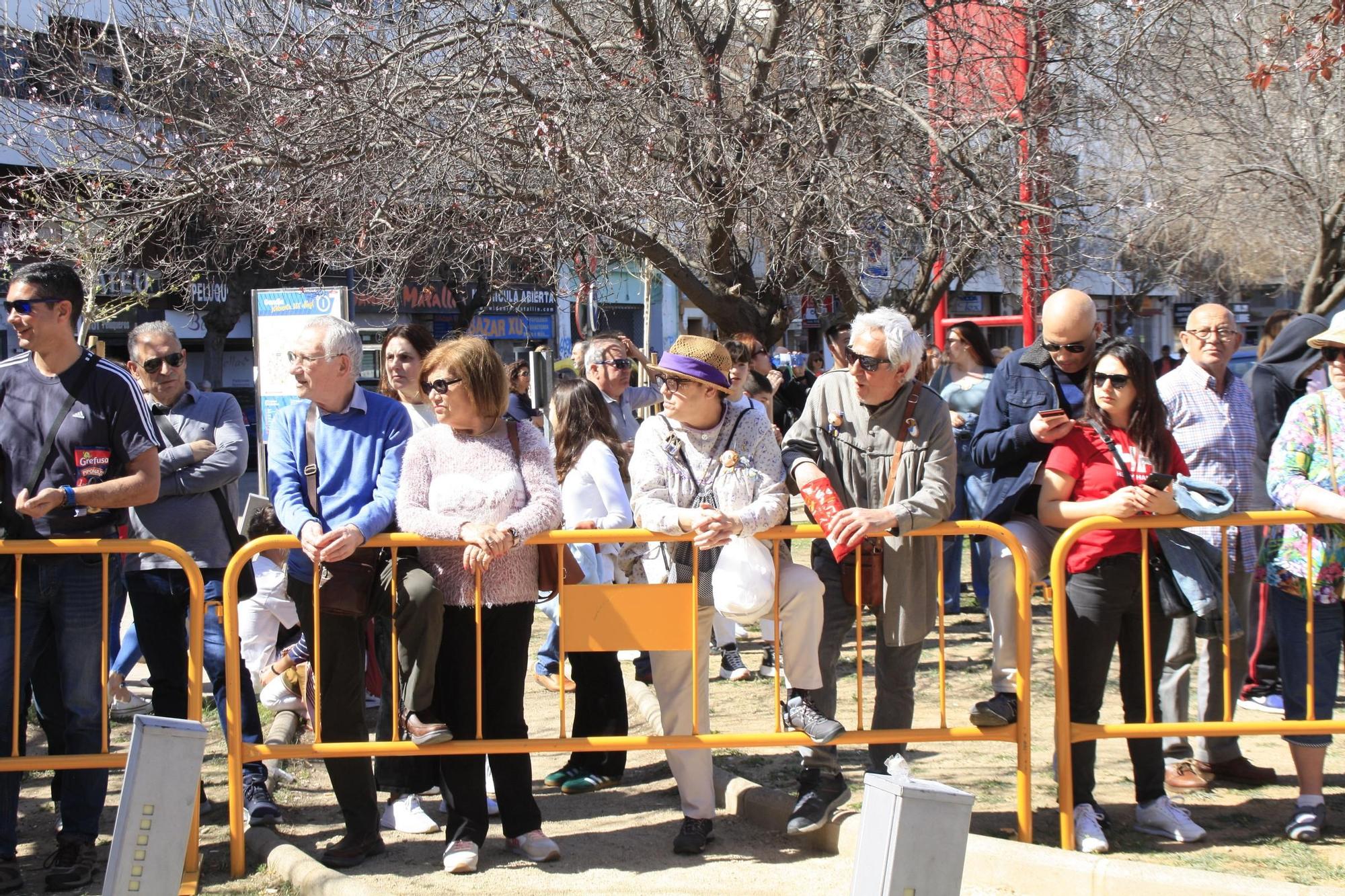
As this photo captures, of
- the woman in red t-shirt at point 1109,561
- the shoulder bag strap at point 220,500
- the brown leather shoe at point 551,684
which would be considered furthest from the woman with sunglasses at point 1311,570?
the shoulder bag strap at point 220,500

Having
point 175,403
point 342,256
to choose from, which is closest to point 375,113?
point 342,256

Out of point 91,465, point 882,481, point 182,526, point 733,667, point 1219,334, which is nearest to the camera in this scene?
point 91,465

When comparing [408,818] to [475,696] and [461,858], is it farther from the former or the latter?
[475,696]

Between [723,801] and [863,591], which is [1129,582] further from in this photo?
[723,801]

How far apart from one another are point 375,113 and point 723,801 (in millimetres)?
4231

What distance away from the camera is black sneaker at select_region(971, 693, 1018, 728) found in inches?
176

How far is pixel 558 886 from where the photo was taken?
4.31 meters

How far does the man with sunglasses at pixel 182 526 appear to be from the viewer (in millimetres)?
4738

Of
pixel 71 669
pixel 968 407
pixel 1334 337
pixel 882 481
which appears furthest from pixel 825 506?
pixel 968 407

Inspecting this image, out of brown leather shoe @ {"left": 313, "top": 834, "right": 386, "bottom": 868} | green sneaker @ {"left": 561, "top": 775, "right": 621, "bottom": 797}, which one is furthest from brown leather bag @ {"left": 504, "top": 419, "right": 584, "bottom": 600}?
green sneaker @ {"left": 561, "top": 775, "right": 621, "bottom": 797}

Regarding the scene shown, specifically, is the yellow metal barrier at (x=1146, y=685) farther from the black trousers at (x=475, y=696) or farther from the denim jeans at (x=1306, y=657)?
the black trousers at (x=475, y=696)

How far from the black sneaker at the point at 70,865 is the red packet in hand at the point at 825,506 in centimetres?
285

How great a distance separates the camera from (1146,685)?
15.0 ft

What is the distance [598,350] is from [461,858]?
3.26 metres
